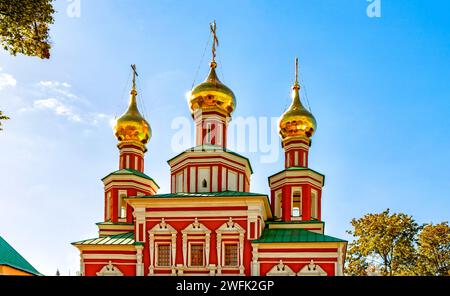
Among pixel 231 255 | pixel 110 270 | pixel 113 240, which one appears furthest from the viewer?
pixel 113 240

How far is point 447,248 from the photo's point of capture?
119ft

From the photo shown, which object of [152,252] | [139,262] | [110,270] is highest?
[152,252]

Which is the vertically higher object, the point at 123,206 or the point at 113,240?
the point at 123,206

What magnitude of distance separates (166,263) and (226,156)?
5.95m

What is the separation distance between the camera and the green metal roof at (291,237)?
24.5 metres

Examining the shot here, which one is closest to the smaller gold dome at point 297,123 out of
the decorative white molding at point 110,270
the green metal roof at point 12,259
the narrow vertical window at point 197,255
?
the narrow vertical window at point 197,255

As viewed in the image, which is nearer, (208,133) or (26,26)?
(26,26)

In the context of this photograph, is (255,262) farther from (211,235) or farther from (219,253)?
(211,235)

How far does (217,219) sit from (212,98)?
23.5 ft

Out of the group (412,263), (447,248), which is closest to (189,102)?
(412,263)

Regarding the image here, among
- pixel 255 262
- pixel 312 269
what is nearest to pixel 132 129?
pixel 255 262

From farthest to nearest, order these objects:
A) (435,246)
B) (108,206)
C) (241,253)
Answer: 1. (435,246)
2. (108,206)
3. (241,253)

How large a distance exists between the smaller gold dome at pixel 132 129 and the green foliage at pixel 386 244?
14999 mm

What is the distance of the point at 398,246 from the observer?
34.9 m
